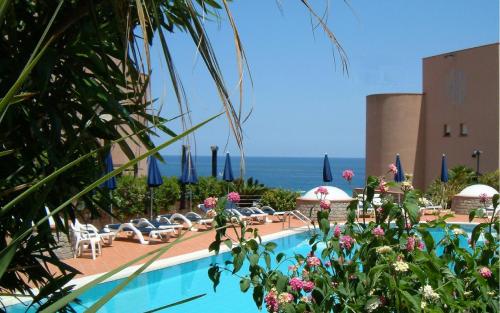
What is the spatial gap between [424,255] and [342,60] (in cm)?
185

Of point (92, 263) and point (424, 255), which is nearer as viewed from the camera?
point (424, 255)

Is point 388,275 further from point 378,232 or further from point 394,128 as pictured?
point 394,128

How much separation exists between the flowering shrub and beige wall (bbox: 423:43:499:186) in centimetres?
2012

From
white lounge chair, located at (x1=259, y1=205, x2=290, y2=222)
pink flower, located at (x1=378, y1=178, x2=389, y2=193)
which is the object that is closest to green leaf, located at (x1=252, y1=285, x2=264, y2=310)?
pink flower, located at (x1=378, y1=178, x2=389, y2=193)

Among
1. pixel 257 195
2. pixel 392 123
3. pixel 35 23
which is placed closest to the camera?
pixel 35 23

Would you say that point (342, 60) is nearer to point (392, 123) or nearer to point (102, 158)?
A: point (102, 158)

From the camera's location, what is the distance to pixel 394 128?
24.8m

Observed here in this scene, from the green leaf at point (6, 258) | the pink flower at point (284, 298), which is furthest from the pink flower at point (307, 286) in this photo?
the green leaf at point (6, 258)

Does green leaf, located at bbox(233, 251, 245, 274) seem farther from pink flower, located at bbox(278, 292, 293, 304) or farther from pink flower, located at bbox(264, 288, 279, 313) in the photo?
pink flower, located at bbox(278, 292, 293, 304)

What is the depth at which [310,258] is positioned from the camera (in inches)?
136

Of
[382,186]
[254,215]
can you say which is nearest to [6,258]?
[382,186]

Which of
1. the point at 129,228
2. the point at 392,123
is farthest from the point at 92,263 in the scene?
the point at 392,123

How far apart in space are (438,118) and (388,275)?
2334 cm

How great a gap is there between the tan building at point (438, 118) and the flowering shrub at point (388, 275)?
20.8 metres
